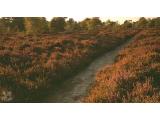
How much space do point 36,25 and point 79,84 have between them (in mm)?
1442

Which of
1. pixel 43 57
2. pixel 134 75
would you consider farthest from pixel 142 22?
pixel 43 57

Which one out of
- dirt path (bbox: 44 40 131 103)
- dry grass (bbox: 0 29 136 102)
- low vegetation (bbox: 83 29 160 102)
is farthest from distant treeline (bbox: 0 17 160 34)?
dirt path (bbox: 44 40 131 103)

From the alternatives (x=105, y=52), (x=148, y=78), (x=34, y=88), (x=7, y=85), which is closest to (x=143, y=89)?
(x=148, y=78)

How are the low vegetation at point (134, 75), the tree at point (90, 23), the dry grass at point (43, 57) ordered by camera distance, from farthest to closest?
the tree at point (90, 23) → the dry grass at point (43, 57) → the low vegetation at point (134, 75)

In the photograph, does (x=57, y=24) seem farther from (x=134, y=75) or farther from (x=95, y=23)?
(x=134, y=75)

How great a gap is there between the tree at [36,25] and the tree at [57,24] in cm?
13

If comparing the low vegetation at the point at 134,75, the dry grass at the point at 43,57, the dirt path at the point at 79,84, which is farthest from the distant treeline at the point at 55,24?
the dirt path at the point at 79,84

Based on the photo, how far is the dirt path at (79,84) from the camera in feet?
23.1

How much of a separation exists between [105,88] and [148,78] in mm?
823

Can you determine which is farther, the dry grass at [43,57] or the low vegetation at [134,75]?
the dry grass at [43,57]

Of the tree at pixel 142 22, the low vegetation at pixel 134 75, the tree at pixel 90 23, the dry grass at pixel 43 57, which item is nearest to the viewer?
the low vegetation at pixel 134 75

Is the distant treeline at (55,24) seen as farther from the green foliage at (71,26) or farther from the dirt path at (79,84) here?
the dirt path at (79,84)
